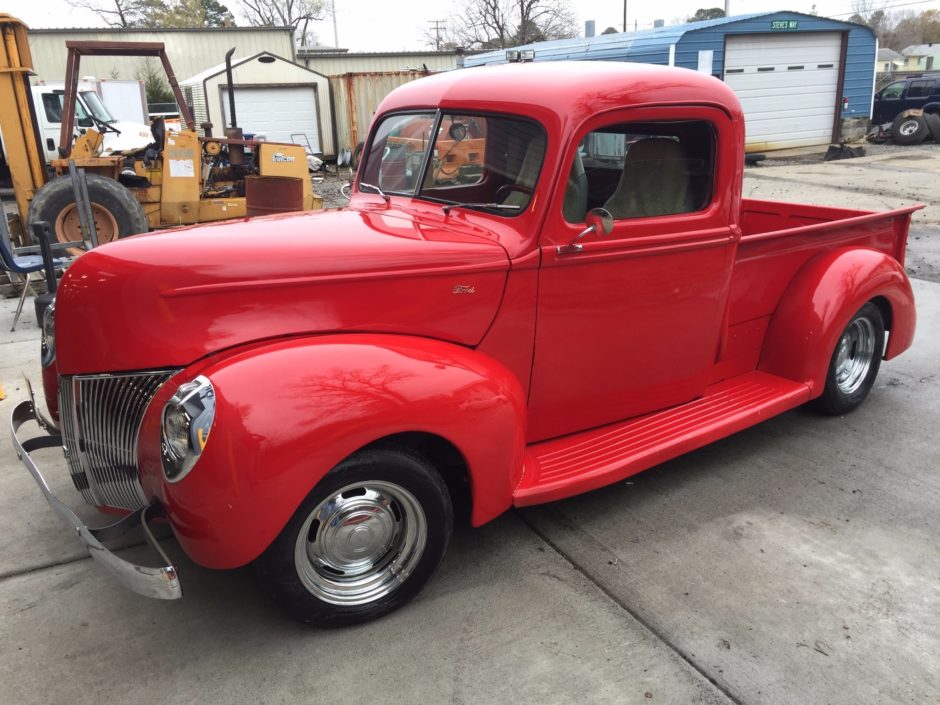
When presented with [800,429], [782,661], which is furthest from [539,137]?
[800,429]

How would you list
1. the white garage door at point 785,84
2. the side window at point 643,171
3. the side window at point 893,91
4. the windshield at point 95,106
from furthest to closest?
the side window at point 893,91 → the white garage door at point 785,84 → the windshield at point 95,106 → the side window at point 643,171

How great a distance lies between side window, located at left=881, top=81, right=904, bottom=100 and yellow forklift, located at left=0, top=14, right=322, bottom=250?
64.1ft

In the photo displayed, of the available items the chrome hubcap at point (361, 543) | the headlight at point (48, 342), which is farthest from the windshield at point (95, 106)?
the chrome hubcap at point (361, 543)

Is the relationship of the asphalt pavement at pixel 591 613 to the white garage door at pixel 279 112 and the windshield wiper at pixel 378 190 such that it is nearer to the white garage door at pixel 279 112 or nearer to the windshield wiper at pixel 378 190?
the windshield wiper at pixel 378 190

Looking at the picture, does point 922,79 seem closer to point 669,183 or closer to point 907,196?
point 907,196

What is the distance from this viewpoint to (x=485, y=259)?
110 inches

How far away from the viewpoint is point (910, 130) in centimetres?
1939

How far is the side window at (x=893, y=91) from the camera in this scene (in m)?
21.7

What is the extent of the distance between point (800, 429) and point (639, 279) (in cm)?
169

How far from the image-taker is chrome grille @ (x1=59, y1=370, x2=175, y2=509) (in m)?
2.47

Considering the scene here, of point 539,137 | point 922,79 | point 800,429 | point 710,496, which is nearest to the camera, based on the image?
point 539,137

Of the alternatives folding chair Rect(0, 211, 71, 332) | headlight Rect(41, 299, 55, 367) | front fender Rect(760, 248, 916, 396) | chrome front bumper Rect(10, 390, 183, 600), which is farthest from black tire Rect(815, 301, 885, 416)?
folding chair Rect(0, 211, 71, 332)

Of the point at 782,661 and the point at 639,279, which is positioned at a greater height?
the point at 639,279

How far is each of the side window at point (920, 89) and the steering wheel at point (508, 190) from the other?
2284 cm
